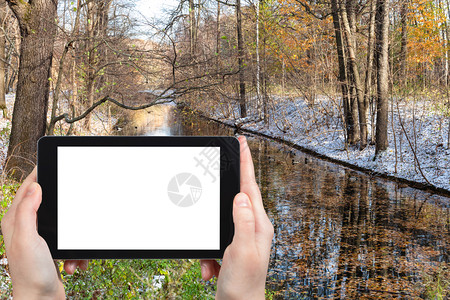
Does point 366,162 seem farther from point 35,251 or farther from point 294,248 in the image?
point 35,251

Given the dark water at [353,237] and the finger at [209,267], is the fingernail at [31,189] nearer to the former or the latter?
the finger at [209,267]

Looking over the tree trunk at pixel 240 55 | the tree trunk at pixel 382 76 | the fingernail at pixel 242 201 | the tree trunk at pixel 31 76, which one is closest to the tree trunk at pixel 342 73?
the tree trunk at pixel 382 76

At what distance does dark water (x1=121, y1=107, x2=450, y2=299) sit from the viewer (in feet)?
20.2

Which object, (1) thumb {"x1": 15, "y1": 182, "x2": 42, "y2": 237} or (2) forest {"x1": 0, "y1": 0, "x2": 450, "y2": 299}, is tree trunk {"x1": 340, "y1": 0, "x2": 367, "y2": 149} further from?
(1) thumb {"x1": 15, "y1": 182, "x2": 42, "y2": 237}

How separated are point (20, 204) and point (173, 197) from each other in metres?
0.47

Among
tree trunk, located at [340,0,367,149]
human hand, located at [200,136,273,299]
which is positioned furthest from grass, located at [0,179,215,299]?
tree trunk, located at [340,0,367,149]

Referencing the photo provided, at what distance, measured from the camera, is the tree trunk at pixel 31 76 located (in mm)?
8938

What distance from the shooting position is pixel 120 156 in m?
1.60

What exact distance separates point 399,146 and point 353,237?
7178 millimetres

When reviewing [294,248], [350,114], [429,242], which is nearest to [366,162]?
[350,114]

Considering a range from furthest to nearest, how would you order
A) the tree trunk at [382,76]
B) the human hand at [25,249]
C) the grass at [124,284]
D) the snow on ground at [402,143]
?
1. the tree trunk at [382,76]
2. the snow on ground at [402,143]
3. the grass at [124,284]
4. the human hand at [25,249]

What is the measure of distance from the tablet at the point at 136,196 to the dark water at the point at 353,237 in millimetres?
4458

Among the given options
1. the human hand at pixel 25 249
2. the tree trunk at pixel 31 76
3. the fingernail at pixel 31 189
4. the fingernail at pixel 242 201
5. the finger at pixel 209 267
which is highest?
the tree trunk at pixel 31 76

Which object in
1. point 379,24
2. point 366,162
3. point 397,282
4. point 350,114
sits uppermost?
point 379,24
